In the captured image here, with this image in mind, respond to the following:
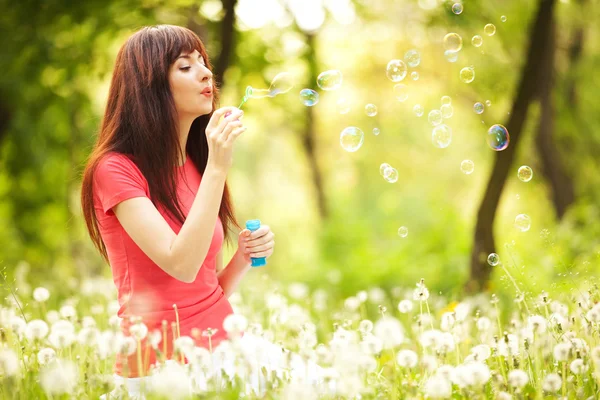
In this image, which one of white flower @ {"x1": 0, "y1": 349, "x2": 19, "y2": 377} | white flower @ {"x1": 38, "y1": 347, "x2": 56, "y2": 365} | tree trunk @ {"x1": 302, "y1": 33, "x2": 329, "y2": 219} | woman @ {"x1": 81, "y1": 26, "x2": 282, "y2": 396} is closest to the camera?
white flower @ {"x1": 0, "y1": 349, "x2": 19, "y2": 377}

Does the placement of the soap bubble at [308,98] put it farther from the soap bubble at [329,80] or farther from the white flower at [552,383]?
the white flower at [552,383]

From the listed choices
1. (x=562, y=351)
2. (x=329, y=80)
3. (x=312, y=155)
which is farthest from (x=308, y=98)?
(x=312, y=155)

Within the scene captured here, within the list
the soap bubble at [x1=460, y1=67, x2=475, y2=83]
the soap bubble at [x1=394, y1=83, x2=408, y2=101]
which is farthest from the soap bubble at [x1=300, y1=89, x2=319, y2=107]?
the soap bubble at [x1=460, y1=67, x2=475, y2=83]

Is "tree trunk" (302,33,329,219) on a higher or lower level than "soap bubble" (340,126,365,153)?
higher

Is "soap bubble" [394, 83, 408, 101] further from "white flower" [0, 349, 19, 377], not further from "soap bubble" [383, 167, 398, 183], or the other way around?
"white flower" [0, 349, 19, 377]

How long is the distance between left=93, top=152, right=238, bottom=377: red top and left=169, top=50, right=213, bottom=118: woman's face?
0.31 meters

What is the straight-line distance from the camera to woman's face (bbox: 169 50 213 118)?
257 centimetres

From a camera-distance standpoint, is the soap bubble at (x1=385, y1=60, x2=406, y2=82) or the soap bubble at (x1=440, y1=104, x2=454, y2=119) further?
the soap bubble at (x1=385, y1=60, x2=406, y2=82)

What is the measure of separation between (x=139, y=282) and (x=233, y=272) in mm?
524

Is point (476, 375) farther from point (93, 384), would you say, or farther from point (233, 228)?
point (233, 228)

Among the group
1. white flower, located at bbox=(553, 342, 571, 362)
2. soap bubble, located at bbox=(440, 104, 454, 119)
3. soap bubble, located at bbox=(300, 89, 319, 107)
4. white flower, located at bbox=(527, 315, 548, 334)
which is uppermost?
soap bubble, located at bbox=(300, 89, 319, 107)

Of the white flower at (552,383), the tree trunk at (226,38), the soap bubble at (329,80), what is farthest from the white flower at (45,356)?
the tree trunk at (226,38)

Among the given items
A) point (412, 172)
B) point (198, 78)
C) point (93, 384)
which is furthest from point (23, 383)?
point (412, 172)

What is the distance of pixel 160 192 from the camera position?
99.4 inches
